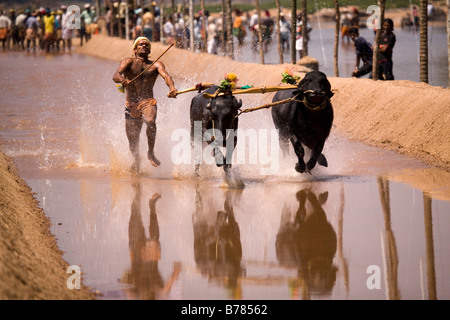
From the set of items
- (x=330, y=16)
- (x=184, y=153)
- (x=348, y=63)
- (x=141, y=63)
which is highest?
(x=330, y=16)

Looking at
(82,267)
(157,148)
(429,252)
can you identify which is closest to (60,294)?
(82,267)

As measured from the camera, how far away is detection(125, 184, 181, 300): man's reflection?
321 inches

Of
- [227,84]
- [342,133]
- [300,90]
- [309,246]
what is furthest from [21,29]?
[309,246]

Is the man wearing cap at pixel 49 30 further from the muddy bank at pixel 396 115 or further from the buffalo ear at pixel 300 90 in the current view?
the buffalo ear at pixel 300 90

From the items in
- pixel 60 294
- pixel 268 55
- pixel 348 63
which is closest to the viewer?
pixel 60 294

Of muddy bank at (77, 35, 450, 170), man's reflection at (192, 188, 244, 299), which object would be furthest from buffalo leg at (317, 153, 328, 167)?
man's reflection at (192, 188, 244, 299)

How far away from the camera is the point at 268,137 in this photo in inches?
635

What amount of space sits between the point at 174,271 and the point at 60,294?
5.09 ft

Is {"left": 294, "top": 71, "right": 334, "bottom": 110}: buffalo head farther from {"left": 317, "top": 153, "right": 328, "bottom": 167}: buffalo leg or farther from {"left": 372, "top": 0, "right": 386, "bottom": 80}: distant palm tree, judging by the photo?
{"left": 372, "top": 0, "right": 386, "bottom": 80}: distant palm tree

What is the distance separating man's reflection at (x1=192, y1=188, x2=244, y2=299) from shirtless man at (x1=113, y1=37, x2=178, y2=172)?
250 cm

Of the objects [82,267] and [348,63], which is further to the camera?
[348,63]

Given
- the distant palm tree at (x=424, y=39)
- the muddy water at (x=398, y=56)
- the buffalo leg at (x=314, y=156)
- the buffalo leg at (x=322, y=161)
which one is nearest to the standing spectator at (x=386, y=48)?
the distant palm tree at (x=424, y=39)

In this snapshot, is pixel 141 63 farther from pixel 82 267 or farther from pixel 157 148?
pixel 82 267

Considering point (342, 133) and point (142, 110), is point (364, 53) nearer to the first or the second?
point (342, 133)
